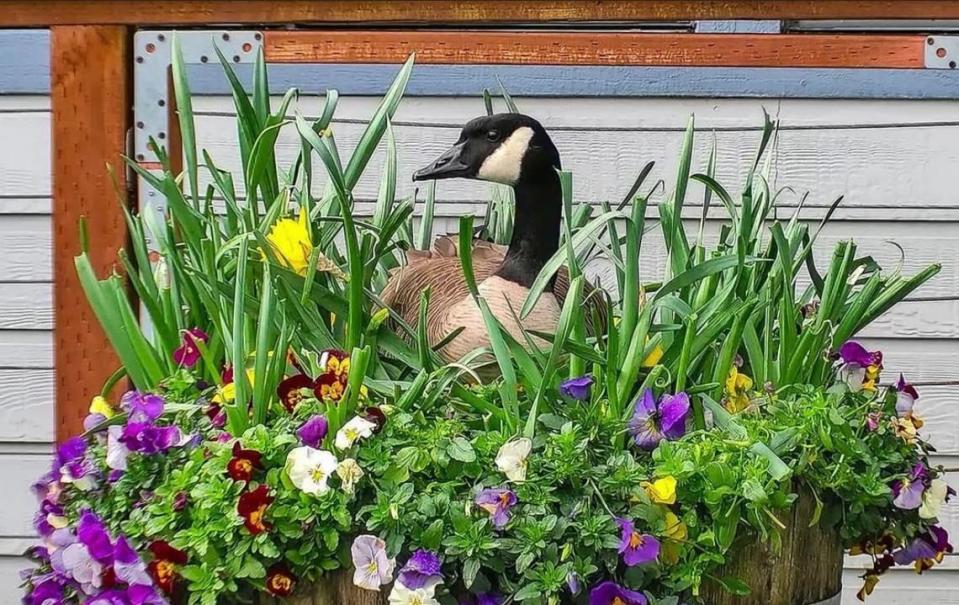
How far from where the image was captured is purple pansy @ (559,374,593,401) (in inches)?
32.7

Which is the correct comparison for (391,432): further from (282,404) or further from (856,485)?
(856,485)

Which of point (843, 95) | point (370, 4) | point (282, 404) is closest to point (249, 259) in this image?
point (282, 404)

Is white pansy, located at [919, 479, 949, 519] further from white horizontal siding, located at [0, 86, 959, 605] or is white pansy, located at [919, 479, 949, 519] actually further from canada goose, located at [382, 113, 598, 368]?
white horizontal siding, located at [0, 86, 959, 605]

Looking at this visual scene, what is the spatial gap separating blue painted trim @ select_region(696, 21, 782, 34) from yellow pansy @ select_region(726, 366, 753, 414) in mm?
988

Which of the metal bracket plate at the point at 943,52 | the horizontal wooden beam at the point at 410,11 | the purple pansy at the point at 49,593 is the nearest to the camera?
the purple pansy at the point at 49,593

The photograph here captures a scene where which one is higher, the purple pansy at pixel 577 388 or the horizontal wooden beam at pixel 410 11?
the horizontal wooden beam at pixel 410 11

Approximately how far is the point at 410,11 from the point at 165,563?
74 cm

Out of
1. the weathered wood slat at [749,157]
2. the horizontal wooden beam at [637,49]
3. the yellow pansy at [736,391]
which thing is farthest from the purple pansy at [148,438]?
the weathered wood slat at [749,157]

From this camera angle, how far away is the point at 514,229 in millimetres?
1033

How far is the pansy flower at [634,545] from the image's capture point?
2.46 ft

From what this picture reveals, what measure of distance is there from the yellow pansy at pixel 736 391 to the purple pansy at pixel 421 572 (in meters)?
0.32

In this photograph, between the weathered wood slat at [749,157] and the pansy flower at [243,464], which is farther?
the weathered wood slat at [749,157]

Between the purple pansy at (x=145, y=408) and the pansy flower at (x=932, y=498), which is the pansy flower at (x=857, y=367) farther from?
the purple pansy at (x=145, y=408)

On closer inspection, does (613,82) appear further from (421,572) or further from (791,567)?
(421,572)
